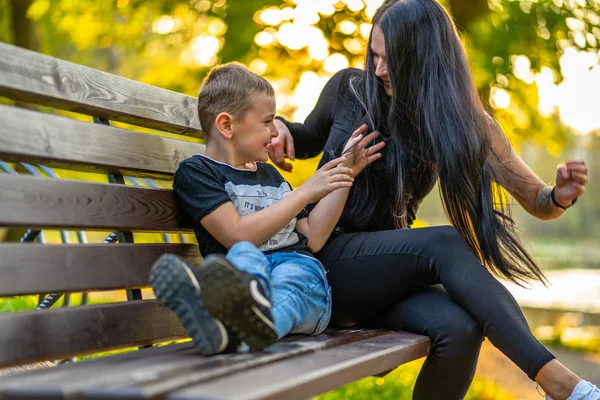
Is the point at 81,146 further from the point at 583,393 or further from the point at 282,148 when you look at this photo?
the point at 583,393

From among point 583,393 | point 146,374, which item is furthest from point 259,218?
point 583,393

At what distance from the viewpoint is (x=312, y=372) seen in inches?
64.1

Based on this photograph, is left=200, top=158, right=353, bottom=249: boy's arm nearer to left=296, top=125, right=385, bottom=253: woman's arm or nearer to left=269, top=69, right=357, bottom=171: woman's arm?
left=296, top=125, right=385, bottom=253: woman's arm

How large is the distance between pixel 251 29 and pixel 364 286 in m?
4.05

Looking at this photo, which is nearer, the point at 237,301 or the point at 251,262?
the point at 237,301

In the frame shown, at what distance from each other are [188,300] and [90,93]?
0.88m

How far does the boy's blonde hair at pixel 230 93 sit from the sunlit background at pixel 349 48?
2270 millimetres

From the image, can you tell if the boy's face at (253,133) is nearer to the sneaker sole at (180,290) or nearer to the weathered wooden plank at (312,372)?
the weathered wooden plank at (312,372)

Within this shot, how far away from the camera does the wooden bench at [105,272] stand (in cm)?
153

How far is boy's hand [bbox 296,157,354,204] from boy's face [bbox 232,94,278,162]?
0.23 metres

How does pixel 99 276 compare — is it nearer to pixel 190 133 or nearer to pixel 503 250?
pixel 190 133

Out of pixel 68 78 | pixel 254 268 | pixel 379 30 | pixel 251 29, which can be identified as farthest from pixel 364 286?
pixel 251 29

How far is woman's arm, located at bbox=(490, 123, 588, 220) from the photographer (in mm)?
2713

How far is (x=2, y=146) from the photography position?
1.97 metres
